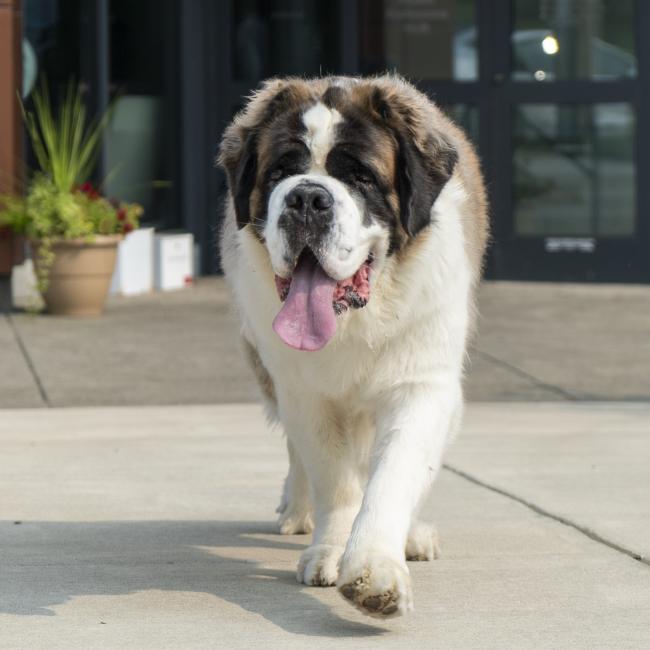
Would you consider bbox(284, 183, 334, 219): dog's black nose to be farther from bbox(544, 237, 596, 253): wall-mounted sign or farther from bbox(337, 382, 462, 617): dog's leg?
bbox(544, 237, 596, 253): wall-mounted sign

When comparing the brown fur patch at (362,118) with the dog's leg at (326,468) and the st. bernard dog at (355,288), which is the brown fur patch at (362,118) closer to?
the st. bernard dog at (355,288)

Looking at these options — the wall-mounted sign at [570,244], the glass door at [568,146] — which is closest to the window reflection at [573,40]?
the glass door at [568,146]

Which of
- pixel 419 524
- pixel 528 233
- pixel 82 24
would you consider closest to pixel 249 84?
pixel 82 24

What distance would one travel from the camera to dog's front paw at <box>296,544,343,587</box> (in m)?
4.65

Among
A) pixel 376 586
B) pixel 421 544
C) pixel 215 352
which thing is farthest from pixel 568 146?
pixel 376 586

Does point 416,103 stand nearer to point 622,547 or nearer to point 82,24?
point 622,547

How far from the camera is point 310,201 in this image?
4297mm

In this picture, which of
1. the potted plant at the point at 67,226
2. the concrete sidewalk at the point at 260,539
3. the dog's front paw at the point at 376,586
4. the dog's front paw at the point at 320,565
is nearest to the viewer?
the dog's front paw at the point at 376,586

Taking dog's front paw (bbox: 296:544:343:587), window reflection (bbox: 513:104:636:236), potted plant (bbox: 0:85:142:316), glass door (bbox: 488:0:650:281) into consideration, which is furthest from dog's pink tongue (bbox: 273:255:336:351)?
window reflection (bbox: 513:104:636:236)

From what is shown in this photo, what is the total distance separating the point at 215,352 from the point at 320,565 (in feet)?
17.2

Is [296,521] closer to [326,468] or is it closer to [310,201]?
[326,468]

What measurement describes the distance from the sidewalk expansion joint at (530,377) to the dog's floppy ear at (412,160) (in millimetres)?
3983

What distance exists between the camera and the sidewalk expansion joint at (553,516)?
511 centimetres

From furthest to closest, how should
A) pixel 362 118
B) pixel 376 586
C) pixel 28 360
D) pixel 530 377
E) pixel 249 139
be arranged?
pixel 28 360 → pixel 530 377 → pixel 249 139 → pixel 362 118 → pixel 376 586
